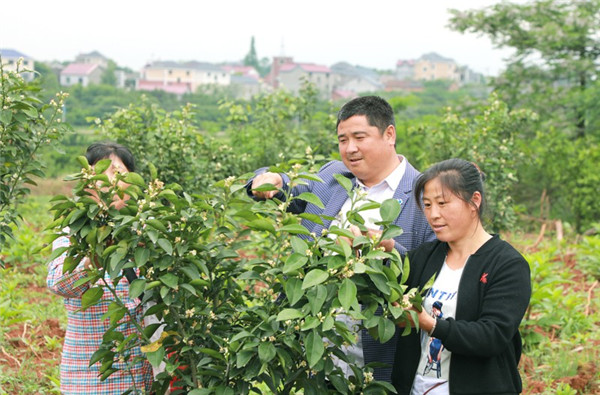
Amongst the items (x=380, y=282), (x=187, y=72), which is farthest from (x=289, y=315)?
(x=187, y=72)

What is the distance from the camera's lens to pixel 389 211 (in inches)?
90.4

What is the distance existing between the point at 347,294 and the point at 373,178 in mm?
946

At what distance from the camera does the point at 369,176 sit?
9.74 feet

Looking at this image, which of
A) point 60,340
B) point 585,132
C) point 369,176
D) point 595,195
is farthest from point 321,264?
point 585,132

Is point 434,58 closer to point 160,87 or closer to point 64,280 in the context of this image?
point 160,87

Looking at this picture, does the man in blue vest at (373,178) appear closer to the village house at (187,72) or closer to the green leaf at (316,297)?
the green leaf at (316,297)

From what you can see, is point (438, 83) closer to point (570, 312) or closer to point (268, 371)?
point (570, 312)

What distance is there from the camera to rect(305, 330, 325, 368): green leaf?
2.15 m

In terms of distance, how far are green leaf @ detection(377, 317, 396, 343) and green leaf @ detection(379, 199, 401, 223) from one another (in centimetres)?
31

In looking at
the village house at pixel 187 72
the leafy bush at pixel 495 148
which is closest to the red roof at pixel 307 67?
the village house at pixel 187 72

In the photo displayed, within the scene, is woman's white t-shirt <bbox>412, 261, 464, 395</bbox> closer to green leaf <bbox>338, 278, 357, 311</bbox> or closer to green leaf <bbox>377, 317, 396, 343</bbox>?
green leaf <bbox>377, 317, 396, 343</bbox>

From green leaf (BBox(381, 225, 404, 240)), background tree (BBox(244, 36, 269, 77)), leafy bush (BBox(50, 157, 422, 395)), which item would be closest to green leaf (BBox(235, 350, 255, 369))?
leafy bush (BBox(50, 157, 422, 395))

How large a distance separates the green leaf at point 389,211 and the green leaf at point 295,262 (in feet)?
0.93

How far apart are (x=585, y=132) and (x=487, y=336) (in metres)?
11.6
